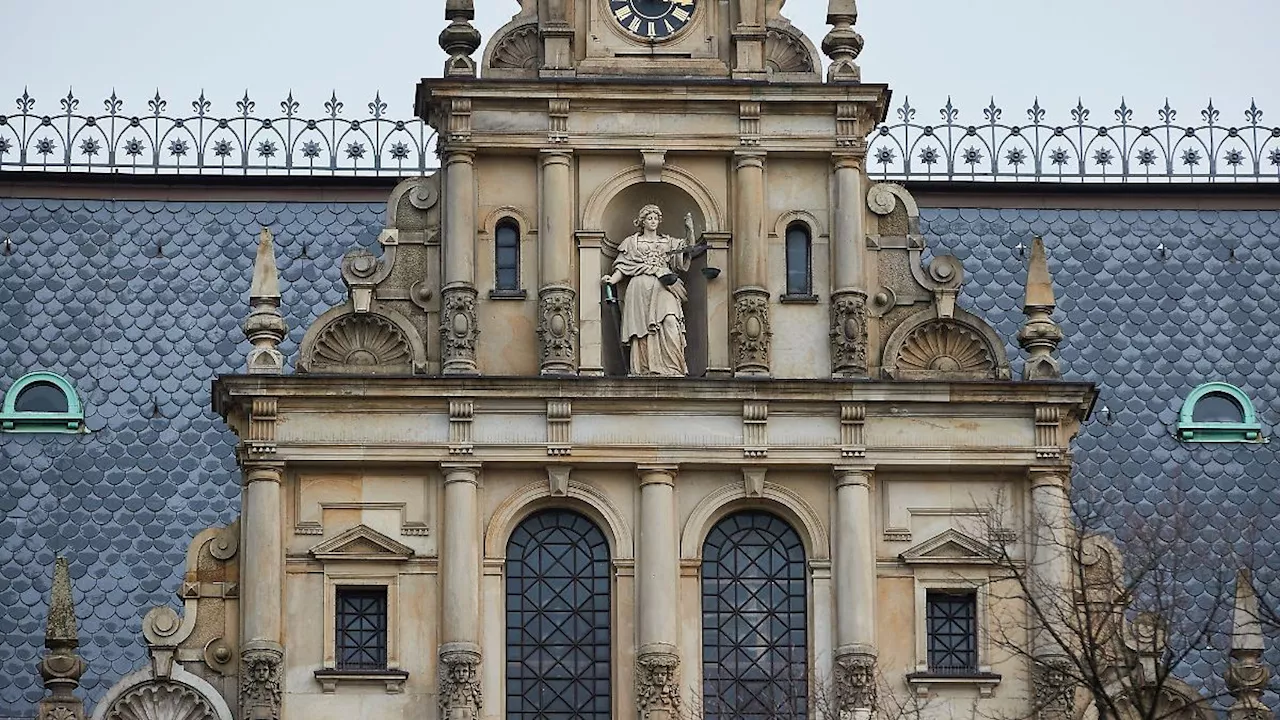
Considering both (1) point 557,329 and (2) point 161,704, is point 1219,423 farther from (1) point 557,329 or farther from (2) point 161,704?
(2) point 161,704

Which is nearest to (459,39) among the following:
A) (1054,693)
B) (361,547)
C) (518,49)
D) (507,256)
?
(518,49)

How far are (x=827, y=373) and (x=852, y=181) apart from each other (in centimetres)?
243

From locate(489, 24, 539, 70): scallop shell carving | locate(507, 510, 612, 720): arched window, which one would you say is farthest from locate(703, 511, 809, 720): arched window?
locate(489, 24, 539, 70): scallop shell carving

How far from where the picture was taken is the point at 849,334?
1973 inches

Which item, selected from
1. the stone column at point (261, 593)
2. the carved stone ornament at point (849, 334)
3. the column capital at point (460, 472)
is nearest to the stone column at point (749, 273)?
the carved stone ornament at point (849, 334)

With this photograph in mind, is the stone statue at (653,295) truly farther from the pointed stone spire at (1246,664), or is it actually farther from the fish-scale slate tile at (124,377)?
the pointed stone spire at (1246,664)

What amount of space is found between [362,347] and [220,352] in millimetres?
6350

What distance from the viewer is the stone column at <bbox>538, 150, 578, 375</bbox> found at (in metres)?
49.9

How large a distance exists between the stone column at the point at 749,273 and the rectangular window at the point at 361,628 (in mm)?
5042

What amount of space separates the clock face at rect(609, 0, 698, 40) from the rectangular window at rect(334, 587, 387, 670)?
25.4 feet

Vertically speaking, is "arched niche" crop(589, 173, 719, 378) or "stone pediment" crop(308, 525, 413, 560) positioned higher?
"arched niche" crop(589, 173, 719, 378)

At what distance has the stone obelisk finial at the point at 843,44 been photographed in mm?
51250

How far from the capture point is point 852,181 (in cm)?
5088

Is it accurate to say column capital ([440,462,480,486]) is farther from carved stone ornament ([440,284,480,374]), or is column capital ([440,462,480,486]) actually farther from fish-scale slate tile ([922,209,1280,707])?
fish-scale slate tile ([922,209,1280,707])
